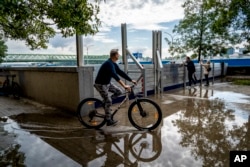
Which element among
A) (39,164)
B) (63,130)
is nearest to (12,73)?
(63,130)

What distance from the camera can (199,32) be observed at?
15.4 meters

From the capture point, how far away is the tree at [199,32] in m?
15.1

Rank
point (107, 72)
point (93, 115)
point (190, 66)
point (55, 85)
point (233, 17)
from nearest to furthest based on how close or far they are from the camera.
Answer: point (107, 72) < point (93, 115) < point (55, 85) < point (190, 66) < point (233, 17)

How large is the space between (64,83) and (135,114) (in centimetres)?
239

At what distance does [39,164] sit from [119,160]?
117 cm

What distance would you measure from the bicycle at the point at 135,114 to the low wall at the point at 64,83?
67cm

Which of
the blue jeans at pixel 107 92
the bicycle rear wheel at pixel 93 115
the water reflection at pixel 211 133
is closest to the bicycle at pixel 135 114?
the bicycle rear wheel at pixel 93 115

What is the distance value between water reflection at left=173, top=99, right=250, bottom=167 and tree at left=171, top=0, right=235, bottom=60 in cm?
1059

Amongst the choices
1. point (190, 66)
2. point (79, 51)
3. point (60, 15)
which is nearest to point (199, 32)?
point (190, 66)

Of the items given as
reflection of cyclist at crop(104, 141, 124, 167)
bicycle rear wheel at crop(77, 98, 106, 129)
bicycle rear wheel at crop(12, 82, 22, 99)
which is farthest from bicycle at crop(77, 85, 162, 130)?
bicycle rear wheel at crop(12, 82, 22, 99)

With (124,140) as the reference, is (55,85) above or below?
above

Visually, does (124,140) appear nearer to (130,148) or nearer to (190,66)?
(130,148)

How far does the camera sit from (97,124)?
4.53 metres

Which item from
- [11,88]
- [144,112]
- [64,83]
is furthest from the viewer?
[11,88]
